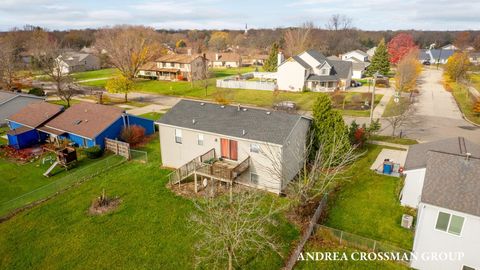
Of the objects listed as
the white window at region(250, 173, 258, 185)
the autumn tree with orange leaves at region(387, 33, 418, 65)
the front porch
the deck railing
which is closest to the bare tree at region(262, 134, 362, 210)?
the white window at region(250, 173, 258, 185)

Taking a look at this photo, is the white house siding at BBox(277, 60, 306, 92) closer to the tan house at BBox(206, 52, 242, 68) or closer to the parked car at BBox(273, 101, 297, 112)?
the parked car at BBox(273, 101, 297, 112)

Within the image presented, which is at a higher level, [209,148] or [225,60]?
[225,60]

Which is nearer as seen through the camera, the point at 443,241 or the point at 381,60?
the point at 443,241

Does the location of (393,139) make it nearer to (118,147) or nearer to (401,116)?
(401,116)

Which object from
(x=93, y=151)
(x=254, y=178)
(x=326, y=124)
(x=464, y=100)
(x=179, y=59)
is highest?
(x=179, y=59)

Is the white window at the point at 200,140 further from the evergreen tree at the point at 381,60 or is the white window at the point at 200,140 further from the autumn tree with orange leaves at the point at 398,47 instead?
the autumn tree with orange leaves at the point at 398,47

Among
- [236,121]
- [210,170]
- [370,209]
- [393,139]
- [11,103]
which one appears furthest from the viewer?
[11,103]

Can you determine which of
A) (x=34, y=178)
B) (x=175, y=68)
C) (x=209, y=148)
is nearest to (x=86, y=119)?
(x=34, y=178)

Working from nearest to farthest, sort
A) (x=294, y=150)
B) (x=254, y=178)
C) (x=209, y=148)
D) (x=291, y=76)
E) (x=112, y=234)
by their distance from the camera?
(x=112, y=234)
(x=254, y=178)
(x=294, y=150)
(x=209, y=148)
(x=291, y=76)
